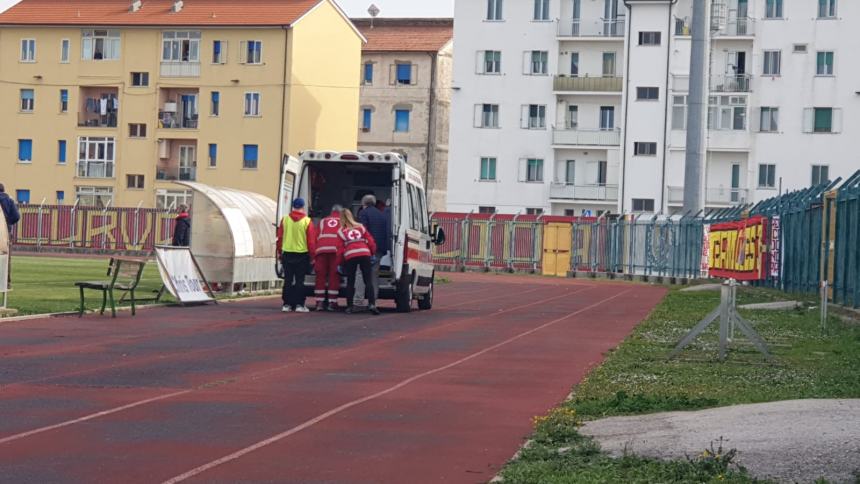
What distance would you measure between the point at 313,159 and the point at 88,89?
2331 inches

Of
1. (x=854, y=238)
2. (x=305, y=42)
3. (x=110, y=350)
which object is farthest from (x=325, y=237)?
(x=305, y=42)

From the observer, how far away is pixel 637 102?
79.1 m

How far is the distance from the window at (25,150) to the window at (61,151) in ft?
5.24

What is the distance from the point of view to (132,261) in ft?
76.0

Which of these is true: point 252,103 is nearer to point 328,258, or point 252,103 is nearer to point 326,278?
point 326,278

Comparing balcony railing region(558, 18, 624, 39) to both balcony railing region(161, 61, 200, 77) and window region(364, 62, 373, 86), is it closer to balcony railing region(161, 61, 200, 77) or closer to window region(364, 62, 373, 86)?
window region(364, 62, 373, 86)

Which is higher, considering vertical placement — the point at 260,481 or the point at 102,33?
the point at 102,33

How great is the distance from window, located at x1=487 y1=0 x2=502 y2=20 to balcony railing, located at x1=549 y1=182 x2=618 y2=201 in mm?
10326

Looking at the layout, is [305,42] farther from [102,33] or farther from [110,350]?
[110,350]

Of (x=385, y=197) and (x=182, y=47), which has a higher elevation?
(x=182, y=47)

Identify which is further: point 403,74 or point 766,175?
point 403,74

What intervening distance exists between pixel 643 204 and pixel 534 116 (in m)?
8.41

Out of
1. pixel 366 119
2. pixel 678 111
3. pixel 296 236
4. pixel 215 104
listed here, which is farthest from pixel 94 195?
pixel 296 236

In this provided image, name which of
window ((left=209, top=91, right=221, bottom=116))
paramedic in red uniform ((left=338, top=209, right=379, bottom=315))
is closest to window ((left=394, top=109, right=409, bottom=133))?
window ((left=209, top=91, right=221, bottom=116))
